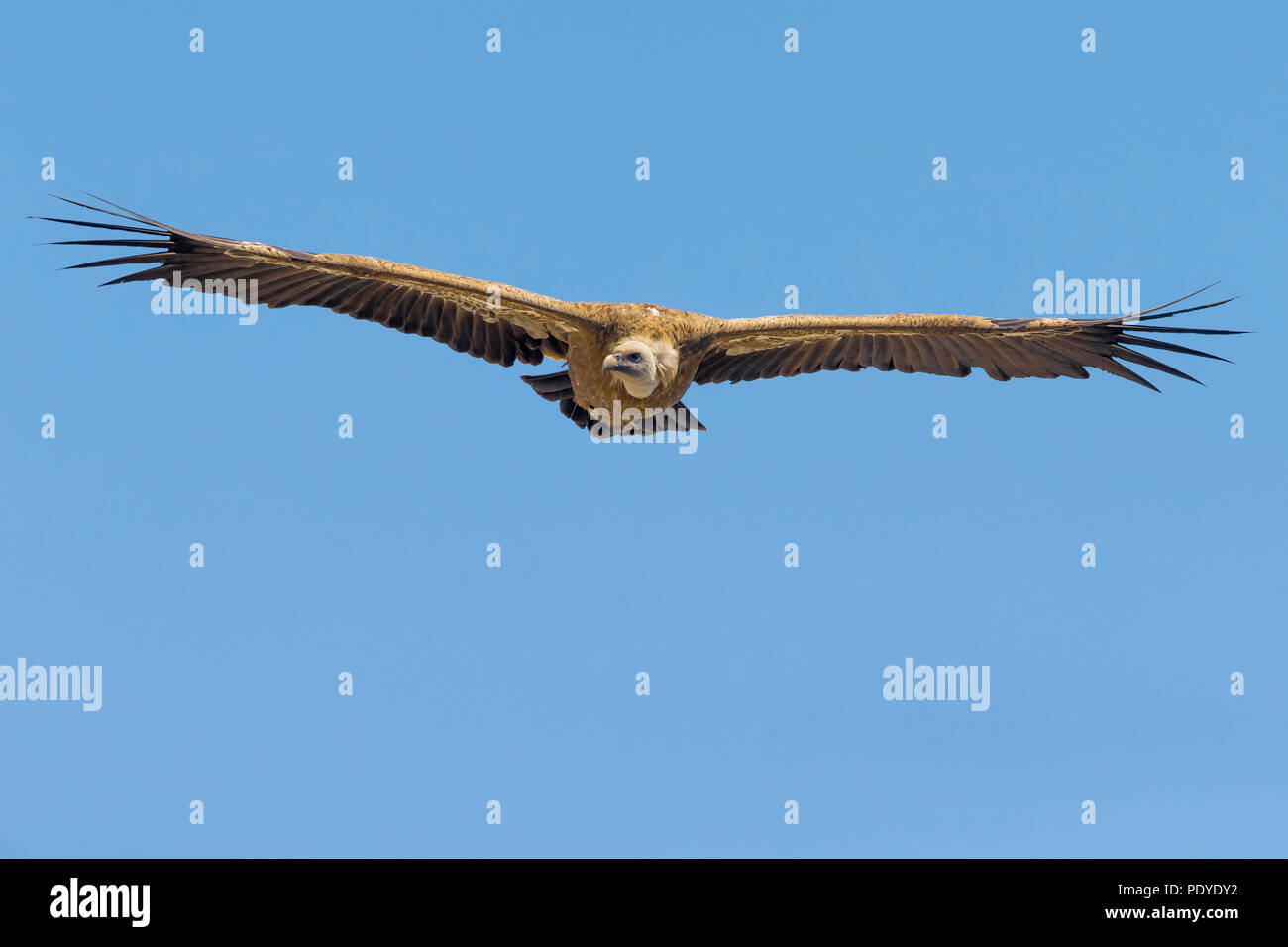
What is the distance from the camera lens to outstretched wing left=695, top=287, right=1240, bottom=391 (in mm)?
13805

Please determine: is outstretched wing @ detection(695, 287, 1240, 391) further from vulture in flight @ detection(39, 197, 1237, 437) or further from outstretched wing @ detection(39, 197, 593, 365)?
outstretched wing @ detection(39, 197, 593, 365)

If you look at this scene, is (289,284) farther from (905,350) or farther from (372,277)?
(905,350)

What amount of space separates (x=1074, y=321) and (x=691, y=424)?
4016 mm

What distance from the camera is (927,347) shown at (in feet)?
47.6

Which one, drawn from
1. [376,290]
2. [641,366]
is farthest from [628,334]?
[376,290]

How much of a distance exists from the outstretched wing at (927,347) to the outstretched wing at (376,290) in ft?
6.06

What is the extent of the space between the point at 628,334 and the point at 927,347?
10.7ft

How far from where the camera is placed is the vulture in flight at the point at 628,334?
13.2 m

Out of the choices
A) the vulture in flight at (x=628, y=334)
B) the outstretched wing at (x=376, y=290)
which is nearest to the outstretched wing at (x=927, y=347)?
the vulture in flight at (x=628, y=334)

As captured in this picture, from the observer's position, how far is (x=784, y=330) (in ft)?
47.3

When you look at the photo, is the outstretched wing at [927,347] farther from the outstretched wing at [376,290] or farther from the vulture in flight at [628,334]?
the outstretched wing at [376,290]

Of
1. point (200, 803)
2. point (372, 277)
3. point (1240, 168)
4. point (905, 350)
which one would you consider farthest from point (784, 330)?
point (200, 803)

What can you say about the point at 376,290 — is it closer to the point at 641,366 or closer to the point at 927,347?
the point at 641,366

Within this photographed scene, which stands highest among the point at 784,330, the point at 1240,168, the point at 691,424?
the point at 1240,168
